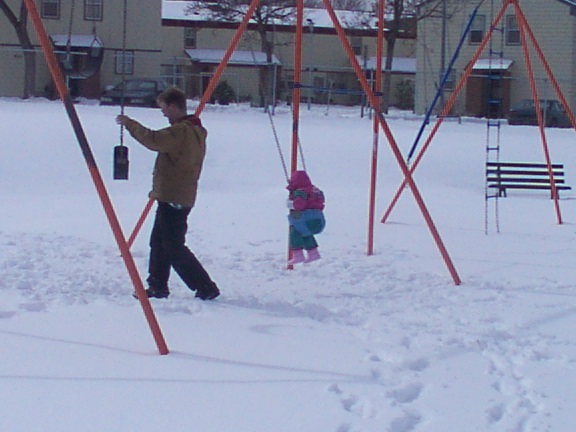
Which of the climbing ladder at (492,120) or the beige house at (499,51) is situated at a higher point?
the beige house at (499,51)

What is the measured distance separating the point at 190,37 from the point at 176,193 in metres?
43.3

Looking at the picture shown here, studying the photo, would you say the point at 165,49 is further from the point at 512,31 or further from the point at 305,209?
the point at 305,209

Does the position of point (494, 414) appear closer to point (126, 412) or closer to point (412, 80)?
point (126, 412)

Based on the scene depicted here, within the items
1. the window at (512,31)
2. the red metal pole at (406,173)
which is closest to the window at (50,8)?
the window at (512,31)

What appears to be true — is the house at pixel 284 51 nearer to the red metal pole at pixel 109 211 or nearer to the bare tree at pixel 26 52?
the bare tree at pixel 26 52

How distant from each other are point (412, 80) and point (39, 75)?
19.5 meters

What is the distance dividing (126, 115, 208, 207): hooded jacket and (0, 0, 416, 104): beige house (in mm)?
24741

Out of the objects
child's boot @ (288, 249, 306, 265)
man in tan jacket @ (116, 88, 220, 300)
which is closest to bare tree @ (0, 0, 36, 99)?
child's boot @ (288, 249, 306, 265)

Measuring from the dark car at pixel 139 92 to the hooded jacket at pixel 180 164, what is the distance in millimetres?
26882

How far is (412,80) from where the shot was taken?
162 feet

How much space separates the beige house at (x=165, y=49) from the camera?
37.7 m

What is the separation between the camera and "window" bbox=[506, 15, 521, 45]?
37.2 m

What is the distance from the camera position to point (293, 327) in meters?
6.44

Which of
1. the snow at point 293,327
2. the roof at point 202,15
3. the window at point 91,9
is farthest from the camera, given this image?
the roof at point 202,15
